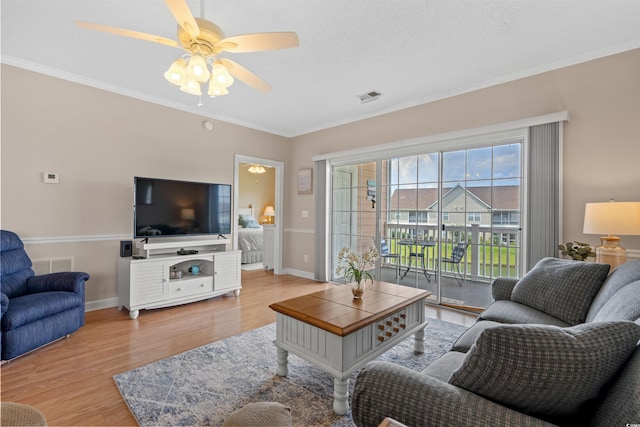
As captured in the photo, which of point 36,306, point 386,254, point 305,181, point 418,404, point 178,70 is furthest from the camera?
point 305,181

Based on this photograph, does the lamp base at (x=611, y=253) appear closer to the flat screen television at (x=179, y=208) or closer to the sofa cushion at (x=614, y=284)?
the sofa cushion at (x=614, y=284)

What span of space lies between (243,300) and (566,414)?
146 inches

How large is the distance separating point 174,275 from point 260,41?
309cm

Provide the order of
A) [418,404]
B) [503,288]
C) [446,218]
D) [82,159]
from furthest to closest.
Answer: [446,218], [82,159], [503,288], [418,404]

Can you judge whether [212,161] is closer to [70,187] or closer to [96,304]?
[70,187]

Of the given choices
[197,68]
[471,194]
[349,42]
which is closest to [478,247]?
[471,194]

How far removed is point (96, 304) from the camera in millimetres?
3580

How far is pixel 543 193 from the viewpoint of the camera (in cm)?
310

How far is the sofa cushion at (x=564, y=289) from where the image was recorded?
6.41 ft

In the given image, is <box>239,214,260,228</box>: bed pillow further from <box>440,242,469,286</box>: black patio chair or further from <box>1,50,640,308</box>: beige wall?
<box>440,242,469,286</box>: black patio chair

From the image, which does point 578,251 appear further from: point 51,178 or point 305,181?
point 51,178

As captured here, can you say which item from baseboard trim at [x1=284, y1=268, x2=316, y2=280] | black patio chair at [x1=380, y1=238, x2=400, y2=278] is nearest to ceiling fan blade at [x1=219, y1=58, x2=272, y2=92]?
black patio chair at [x1=380, y1=238, x2=400, y2=278]

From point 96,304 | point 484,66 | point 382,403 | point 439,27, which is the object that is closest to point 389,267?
point 484,66

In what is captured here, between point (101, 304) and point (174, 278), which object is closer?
point (101, 304)
